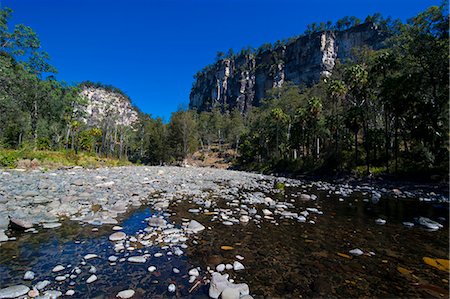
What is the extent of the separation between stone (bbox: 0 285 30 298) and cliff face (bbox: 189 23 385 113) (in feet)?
423

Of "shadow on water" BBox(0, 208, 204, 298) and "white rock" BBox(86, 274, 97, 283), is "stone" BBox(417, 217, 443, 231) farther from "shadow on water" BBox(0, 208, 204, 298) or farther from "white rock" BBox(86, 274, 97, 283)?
"white rock" BBox(86, 274, 97, 283)

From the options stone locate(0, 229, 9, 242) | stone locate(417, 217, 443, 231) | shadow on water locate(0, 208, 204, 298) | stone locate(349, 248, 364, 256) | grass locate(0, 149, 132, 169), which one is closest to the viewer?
shadow on water locate(0, 208, 204, 298)

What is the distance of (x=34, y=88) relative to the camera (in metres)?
40.1

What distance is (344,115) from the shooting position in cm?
4081

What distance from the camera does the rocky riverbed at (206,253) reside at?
3779 millimetres

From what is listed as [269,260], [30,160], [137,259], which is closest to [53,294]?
[137,259]

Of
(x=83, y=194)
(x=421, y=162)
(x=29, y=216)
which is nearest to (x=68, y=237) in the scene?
(x=29, y=216)

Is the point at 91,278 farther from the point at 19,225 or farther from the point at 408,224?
the point at 408,224

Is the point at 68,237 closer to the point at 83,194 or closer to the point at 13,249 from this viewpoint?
the point at 13,249

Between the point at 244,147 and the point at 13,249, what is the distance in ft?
219

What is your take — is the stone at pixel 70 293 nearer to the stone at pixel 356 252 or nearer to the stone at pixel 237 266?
the stone at pixel 237 266

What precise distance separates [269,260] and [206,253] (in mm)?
1335

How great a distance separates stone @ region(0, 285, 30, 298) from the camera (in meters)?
3.21

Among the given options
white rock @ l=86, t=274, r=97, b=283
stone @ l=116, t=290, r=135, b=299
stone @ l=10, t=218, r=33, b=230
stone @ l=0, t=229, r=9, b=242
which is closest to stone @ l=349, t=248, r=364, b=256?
stone @ l=116, t=290, r=135, b=299
